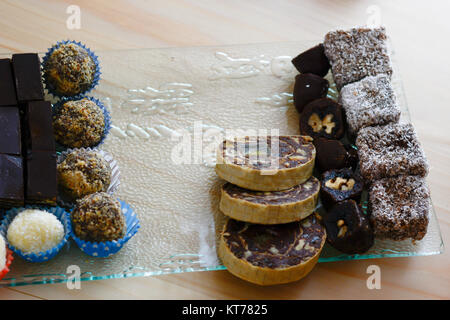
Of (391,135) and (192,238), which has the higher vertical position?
(391,135)

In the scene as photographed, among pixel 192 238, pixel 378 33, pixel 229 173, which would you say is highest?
pixel 378 33

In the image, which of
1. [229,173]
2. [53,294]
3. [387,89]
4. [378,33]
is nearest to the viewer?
[53,294]

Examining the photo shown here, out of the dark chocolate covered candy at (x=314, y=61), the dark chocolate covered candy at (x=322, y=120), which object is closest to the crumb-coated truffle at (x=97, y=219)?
the dark chocolate covered candy at (x=322, y=120)

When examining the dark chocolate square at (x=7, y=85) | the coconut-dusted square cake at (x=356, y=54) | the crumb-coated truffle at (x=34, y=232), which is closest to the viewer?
the crumb-coated truffle at (x=34, y=232)

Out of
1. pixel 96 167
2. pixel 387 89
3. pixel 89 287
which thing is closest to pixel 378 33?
pixel 387 89

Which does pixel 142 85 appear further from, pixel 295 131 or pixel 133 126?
pixel 295 131

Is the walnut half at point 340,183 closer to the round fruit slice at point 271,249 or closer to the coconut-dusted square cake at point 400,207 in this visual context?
the coconut-dusted square cake at point 400,207

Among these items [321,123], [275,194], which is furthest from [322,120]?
[275,194]
